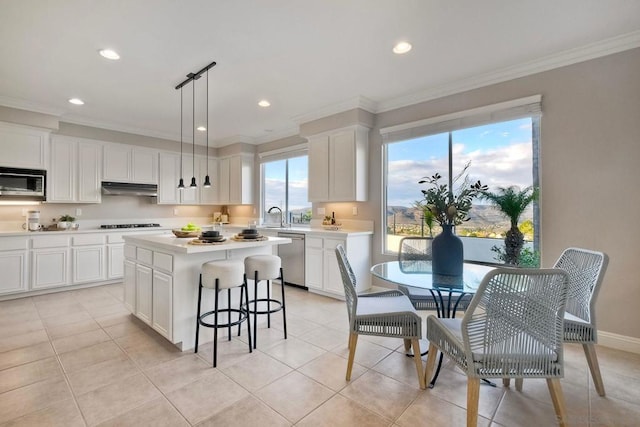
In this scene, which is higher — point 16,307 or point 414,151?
point 414,151

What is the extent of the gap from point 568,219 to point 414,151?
184 cm

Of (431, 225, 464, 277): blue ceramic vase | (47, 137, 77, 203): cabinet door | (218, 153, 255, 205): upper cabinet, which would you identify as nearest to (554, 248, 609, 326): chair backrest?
(431, 225, 464, 277): blue ceramic vase

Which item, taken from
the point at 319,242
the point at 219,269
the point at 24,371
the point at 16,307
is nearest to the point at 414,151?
the point at 319,242

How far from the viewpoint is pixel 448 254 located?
2361mm

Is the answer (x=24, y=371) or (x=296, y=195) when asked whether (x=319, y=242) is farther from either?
(x=24, y=371)

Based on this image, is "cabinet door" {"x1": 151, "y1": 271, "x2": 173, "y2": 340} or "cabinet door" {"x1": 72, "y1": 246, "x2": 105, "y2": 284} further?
"cabinet door" {"x1": 72, "y1": 246, "x2": 105, "y2": 284}

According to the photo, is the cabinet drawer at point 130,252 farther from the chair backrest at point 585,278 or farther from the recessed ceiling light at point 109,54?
the chair backrest at point 585,278

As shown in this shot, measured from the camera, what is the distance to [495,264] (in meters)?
3.33

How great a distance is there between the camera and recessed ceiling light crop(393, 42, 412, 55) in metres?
2.73

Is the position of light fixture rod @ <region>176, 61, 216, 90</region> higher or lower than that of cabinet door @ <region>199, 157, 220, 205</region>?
higher

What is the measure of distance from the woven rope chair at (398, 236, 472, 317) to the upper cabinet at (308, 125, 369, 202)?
1.29 m

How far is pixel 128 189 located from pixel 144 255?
2.83 metres

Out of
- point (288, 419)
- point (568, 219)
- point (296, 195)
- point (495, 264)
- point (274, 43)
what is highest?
point (274, 43)

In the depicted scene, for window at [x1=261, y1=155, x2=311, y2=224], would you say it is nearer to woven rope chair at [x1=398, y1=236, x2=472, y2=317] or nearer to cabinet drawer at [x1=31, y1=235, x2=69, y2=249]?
woven rope chair at [x1=398, y1=236, x2=472, y2=317]
